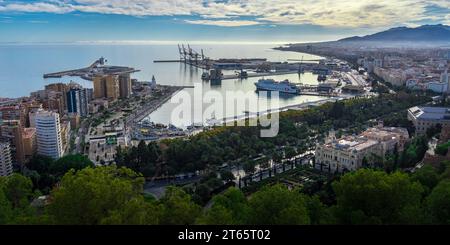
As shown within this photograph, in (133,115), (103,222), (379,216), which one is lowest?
(133,115)

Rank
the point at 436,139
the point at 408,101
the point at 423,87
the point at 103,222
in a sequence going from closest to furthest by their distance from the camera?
the point at 103,222
the point at 436,139
the point at 408,101
the point at 423,87

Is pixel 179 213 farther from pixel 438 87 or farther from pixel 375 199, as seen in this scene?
pixel 438 87

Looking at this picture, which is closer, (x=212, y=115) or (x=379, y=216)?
(x=379, y=216)

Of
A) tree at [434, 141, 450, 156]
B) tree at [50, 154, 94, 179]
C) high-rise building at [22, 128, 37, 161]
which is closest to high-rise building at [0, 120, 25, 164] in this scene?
high-rise building at [22, 128, 37, 161]

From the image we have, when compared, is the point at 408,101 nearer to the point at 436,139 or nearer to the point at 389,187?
the point at 436,139

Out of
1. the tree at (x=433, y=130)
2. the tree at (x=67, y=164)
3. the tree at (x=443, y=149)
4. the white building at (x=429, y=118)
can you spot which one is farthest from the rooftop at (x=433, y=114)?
the tree at (x=67, y=164)

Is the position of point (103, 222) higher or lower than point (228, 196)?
higher

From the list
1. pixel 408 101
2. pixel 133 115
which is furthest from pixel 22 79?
pixel 408 101

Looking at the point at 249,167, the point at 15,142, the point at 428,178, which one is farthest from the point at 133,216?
the point at 15,142
